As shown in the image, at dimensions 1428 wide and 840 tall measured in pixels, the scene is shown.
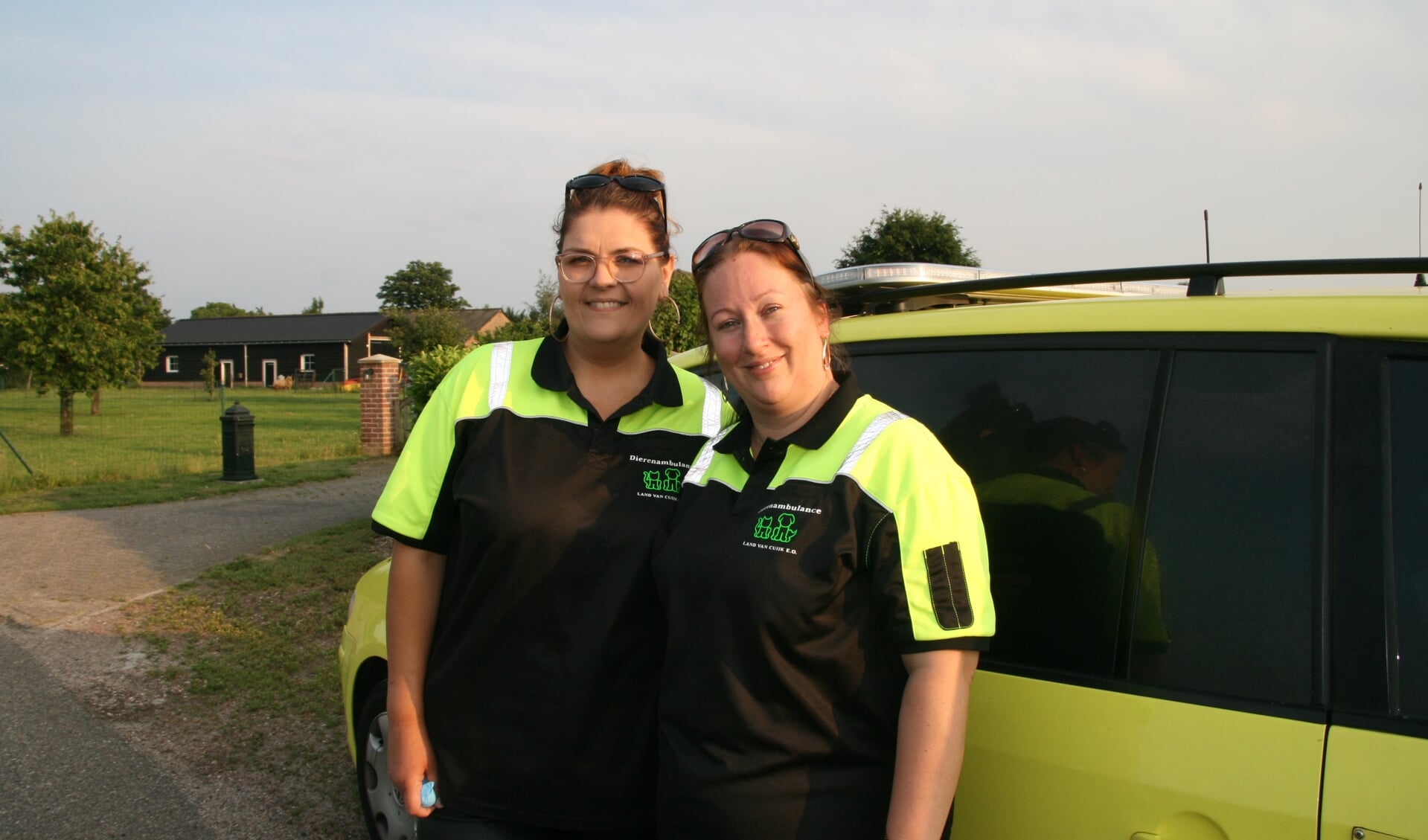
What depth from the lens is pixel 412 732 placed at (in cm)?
199

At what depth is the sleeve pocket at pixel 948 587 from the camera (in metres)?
1.45

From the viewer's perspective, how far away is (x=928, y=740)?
146 cm

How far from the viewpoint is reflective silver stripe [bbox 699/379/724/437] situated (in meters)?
2.04

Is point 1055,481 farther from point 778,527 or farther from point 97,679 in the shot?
point 97,679

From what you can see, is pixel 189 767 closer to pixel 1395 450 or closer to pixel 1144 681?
pixel 1144 681

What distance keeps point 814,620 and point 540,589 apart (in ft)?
2.02

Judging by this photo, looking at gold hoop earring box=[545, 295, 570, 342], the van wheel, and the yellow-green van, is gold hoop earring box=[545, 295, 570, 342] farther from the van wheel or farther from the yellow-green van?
the van wheel

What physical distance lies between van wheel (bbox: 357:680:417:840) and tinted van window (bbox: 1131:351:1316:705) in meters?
2.34

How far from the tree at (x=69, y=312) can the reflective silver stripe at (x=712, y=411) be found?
85.9 ft

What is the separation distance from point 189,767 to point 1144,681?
4.10 meters

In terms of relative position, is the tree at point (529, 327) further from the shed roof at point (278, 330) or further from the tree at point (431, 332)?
the shed roof at point (278, 330)

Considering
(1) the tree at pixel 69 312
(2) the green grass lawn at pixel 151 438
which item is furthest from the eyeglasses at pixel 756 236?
(1) the tree at pixel 69 312

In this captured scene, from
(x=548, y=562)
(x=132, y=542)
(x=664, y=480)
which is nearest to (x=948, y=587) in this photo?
(x=664, y=480)

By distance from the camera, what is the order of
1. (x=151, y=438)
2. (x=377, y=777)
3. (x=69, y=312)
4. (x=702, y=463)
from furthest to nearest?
(x=69, y=312) < (x=151, y=438) < (x=377, y=777) < (x=702, y=463)
